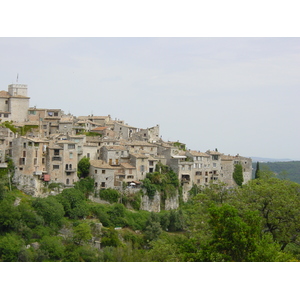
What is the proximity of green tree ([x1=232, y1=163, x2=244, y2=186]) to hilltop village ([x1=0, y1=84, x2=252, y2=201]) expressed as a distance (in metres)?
0.49

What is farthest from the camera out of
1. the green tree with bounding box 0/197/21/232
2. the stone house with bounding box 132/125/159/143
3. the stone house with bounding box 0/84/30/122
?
the stone house with bounding box 132/125/159/143

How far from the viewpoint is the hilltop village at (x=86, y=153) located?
48.7m

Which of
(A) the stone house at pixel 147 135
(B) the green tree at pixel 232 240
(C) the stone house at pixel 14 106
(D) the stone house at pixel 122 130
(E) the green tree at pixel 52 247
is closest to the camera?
(B) the green tree at pixel 232 240

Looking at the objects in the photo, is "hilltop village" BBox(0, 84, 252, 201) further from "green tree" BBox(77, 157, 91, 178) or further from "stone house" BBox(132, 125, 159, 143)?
"green tree" BBox(77, 157, 91, 178)

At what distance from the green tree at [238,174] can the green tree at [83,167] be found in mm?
21288

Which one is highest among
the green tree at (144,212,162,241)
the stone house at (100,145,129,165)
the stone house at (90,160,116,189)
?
the stone house at (100,145,129,165)

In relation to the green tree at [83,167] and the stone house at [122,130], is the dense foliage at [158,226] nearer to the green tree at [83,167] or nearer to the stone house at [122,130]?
the green tree at [83,167]

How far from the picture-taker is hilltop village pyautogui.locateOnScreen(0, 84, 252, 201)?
48.7m

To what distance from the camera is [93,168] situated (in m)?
51.8

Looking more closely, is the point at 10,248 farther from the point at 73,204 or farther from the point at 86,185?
the point at 86,185

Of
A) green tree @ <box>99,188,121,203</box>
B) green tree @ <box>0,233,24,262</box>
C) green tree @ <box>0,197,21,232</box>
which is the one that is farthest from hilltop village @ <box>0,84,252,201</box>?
green tree @ <box>0,233,24,262</box>

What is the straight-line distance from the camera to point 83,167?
5178 cm

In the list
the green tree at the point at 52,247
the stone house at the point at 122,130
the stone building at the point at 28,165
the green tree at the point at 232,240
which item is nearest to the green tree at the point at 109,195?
the stone building at the point at 28,165

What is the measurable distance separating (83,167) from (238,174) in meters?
22.5
